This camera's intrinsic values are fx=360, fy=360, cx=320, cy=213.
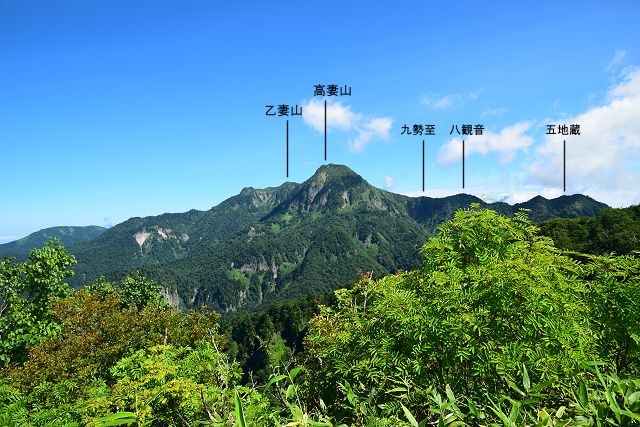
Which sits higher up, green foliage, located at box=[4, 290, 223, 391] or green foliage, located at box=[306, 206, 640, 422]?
green foliage, located at box=[306, 206, 640, 422]

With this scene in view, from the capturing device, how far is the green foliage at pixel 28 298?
725 inches

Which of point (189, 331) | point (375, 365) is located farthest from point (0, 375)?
point (375, 365)

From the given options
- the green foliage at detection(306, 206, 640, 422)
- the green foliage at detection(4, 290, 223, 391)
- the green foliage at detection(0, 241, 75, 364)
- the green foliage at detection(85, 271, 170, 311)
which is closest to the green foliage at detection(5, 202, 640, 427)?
the green foliage at detection(306, 206, 640, 422)

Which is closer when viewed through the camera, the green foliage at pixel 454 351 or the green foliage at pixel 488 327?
the green foliage at pixel 454 351

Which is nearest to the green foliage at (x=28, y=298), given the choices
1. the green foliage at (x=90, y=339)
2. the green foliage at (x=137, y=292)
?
the green foliage at (x=90, y=339)

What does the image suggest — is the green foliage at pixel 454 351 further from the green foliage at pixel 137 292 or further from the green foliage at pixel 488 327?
the green foliage at pixel 137 292

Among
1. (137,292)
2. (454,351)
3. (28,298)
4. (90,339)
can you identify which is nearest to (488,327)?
(454,351)

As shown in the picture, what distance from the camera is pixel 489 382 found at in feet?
15.7

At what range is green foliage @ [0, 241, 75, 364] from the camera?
18406 mm

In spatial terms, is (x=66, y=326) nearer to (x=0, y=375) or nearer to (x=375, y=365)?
(x=0, y=375)

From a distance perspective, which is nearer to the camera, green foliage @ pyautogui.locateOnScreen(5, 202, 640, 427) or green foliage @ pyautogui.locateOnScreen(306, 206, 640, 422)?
green foliage @ pyautogui.locateOnScreen(5, 202, 640, 427)

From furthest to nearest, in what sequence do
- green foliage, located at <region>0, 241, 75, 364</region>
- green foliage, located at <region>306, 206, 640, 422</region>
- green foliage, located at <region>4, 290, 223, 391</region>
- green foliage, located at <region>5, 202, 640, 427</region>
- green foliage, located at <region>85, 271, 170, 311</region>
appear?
green foliage, located at <region>85, 271, 170, 311</region>
green foliage, located at <region>0, 241, 75, 364</region>
green foliage, located at <region>4, 290, 223, 391</region>
green foliage, located at <region>306, 206, 640, 422</region>
green foliage, located at <region>5, 202, 640, 427</region>

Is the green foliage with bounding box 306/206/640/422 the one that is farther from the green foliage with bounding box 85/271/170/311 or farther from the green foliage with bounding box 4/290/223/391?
the green foliage with bounding box 85/271/170/311

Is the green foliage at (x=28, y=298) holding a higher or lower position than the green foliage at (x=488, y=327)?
lower
